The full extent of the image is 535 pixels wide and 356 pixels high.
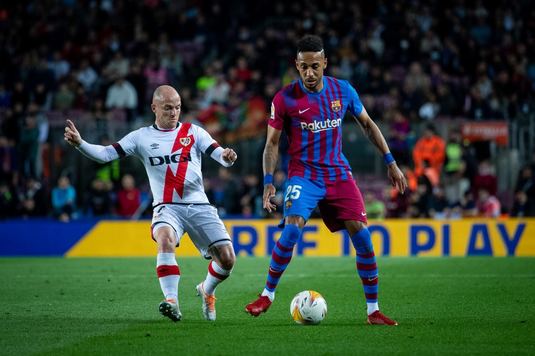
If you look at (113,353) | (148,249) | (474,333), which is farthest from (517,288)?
(148,249)

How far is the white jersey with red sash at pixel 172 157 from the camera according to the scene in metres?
9.30

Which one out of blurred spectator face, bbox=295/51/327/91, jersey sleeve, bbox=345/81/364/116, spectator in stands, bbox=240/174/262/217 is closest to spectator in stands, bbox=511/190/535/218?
spectator in stands, bbox=240/174/262/217

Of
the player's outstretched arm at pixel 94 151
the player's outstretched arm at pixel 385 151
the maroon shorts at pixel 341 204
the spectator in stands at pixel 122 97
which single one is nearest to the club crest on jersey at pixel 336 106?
the player's outstretched arm at pixel 385 151

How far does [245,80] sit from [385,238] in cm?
652

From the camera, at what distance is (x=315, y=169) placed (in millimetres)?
8938

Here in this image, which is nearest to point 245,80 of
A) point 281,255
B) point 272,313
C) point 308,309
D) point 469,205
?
point 469,205

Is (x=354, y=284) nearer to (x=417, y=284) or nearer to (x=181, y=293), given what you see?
(x=417, y=284)

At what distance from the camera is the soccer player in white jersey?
9234 mm

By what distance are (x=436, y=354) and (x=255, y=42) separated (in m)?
20.0

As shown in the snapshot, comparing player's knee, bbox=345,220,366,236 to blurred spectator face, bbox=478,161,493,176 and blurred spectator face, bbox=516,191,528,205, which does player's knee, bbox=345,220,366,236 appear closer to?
blurred spectator face, bbox=516,191,528,205

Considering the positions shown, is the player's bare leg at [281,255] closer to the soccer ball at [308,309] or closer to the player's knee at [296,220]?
the player's knee at [296,220]

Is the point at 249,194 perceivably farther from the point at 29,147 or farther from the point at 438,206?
the point at 29,147

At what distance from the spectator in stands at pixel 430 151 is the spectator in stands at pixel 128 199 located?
19.1ft

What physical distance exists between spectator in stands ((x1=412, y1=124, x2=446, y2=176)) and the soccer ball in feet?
41.6
